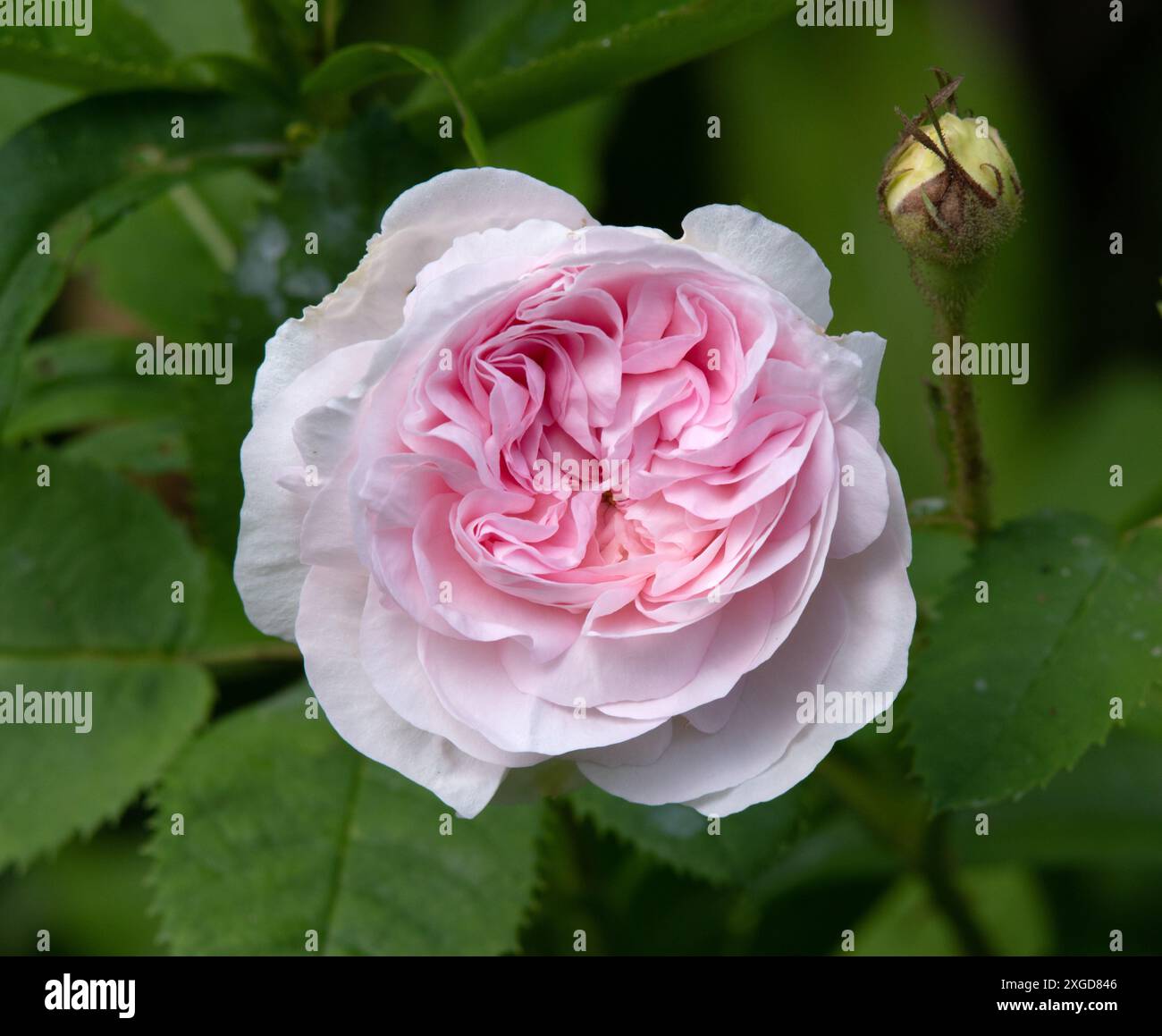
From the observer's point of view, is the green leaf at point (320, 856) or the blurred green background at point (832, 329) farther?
the blurred green background at point (832, 329)

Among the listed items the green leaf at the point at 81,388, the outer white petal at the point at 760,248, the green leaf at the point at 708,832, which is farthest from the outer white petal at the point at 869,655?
the green leaf at the point at 81,388

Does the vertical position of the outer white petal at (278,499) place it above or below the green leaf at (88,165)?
below

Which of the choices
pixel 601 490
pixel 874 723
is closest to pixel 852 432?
pixel 601 490

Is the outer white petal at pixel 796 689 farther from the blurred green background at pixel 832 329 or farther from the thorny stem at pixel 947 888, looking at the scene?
the thorny stem at pixel 947 888

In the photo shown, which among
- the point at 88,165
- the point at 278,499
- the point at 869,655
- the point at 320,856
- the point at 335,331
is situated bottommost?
the point at 320,856

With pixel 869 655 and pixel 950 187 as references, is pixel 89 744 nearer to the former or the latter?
pixel 869 655

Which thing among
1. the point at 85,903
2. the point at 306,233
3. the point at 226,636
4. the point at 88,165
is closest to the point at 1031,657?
the point at 306,233
